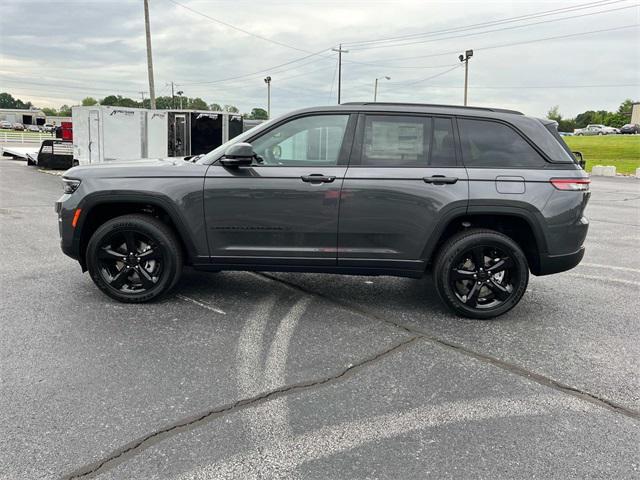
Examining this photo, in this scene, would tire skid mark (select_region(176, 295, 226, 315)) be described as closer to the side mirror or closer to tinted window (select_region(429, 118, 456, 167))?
the side mirror

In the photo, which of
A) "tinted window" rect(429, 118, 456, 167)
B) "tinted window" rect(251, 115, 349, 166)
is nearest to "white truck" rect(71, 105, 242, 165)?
"tinted window" rect(251, 115, 349, 166)

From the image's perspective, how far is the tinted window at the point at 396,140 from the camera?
4488mm

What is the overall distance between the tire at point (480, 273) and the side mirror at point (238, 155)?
1.86m

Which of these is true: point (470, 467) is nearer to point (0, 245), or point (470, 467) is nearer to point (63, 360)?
point (63, 360)

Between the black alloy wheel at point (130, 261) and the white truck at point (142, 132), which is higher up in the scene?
the white truck at point (142, 132)

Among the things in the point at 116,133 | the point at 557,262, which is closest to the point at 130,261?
the point at 557,262

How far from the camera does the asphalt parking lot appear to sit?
8.54 ft

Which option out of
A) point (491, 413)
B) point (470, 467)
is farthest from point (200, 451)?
point (491, 413)

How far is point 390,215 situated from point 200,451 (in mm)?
2516

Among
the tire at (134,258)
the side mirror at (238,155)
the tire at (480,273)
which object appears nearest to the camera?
the side mirror at (238,155)

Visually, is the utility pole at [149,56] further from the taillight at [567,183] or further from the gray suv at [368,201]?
the taillight at [567,183]

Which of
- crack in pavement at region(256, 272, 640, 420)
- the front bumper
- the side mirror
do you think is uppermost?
the side mirror

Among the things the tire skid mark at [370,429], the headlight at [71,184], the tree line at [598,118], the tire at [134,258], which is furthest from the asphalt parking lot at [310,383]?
the tree line at [598,118]

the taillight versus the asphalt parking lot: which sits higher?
the taillight
